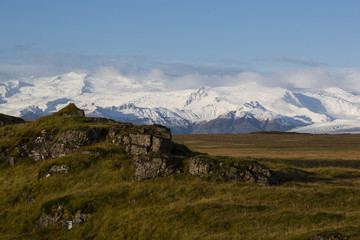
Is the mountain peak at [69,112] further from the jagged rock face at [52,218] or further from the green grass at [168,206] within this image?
the jagged rock face at [52,218]

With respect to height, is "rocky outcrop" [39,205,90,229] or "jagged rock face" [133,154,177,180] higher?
"jagged rock face" [133,154,177,180]

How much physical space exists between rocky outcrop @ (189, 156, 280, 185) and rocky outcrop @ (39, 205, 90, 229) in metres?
10.7

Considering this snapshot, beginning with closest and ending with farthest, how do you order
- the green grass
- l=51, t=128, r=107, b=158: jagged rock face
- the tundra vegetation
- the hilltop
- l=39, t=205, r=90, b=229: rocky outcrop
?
the green grass → the tundra vegetation → the hilltop → l=39, t=205, r=90, b=229: rocky outcrop → l=51, t=128, r=107, b=158: jagged rock face

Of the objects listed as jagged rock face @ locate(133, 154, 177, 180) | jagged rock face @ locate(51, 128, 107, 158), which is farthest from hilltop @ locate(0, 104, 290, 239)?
jagged rock face @ locate(51, 128, 107, 158)

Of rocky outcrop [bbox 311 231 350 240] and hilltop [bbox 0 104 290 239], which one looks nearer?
rocky outcrop [bbox 311 231 350 240]

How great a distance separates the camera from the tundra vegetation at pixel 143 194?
26953 mm

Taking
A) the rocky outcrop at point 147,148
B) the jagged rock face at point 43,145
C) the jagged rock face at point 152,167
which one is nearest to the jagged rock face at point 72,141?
the jagged rock face at point 43,145

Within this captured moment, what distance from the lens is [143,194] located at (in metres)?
33.3

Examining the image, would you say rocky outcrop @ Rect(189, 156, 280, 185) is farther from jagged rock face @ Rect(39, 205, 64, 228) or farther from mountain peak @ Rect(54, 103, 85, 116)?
mountain peak @ Rect(54, 103, 85, 116)

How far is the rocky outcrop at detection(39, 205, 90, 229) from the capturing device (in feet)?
102

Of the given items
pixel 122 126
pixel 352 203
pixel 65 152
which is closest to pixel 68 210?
pixel 65 152

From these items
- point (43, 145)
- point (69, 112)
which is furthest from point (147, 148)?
point (69, 112)

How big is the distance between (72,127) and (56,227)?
16.7m

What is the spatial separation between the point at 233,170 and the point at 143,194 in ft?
27.5
